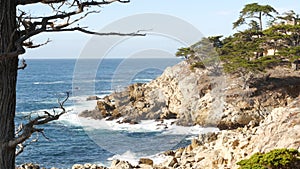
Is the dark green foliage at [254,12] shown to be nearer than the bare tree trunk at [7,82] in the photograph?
No

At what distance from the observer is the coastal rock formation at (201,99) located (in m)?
23.0

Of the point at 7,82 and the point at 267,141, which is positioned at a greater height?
the point at 7,82

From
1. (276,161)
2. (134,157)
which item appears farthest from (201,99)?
(276,161)

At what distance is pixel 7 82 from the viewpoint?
8.41 ft

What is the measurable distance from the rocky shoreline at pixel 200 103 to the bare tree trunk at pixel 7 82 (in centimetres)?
932

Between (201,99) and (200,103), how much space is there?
0.40 m

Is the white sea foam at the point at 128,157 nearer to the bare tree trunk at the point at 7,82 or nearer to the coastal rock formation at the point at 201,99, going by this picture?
the coastal rock formation at the point at 201,99

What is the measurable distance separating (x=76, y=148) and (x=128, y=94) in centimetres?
1150

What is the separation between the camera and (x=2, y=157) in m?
2.55

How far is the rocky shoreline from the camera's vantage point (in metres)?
16.5

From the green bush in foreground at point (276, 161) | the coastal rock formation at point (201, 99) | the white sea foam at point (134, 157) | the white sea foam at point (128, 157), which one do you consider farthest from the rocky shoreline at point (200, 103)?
the green bush in foreground at point (276, 161)

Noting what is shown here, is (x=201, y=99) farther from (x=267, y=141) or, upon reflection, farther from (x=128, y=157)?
(x=267, y=141)

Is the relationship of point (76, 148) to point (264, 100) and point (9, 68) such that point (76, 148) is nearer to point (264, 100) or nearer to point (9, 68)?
point (264, 100)

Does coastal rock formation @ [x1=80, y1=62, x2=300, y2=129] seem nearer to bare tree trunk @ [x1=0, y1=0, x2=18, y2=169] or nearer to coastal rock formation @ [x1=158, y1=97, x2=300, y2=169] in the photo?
coastal rock formation @ [x1=158, y1=97, x2=300, y2=169]
